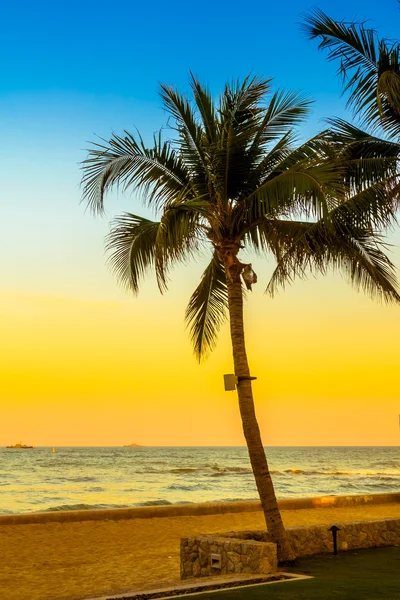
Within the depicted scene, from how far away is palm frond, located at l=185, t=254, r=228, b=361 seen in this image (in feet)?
39.4

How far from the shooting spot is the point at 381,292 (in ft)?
36.8

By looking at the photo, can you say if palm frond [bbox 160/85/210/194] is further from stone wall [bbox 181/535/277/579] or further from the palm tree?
stone wall [bbox 181/535/277/579]

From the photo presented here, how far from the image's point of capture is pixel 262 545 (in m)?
8.48

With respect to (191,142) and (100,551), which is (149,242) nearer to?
(191,142)

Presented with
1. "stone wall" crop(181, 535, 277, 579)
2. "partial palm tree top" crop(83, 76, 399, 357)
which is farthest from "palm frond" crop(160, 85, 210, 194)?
"stone wall" crop(181, 535, 277, 579)

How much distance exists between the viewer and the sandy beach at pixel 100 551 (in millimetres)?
9391

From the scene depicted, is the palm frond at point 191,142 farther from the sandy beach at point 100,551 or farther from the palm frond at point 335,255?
the sandy beach at point 100,551

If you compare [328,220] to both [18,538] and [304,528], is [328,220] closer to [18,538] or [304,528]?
[304,528]

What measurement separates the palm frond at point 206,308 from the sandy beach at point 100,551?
3.53 m

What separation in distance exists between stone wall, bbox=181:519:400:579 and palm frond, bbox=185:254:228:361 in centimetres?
357

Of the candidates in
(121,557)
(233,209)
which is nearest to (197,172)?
(233,209)

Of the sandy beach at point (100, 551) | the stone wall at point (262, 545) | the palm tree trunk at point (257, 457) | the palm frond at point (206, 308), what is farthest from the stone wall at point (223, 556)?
the palm frond at point (206, 308)

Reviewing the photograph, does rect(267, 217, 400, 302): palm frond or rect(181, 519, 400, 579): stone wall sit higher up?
rect(267, 217, 400, 302): palm frond

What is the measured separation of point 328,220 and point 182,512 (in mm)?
10248
